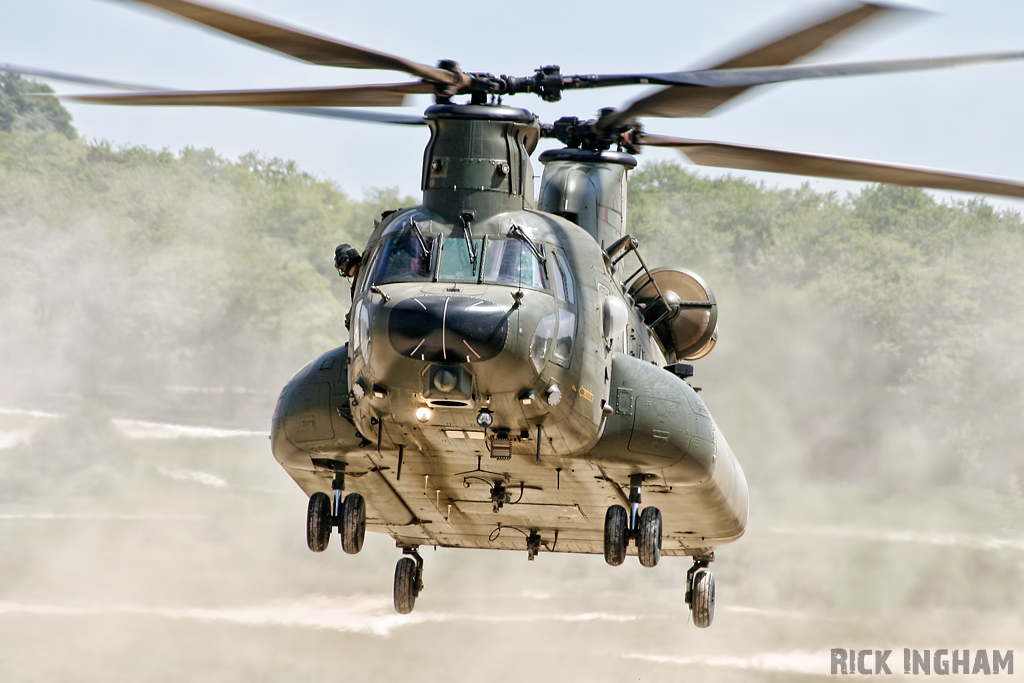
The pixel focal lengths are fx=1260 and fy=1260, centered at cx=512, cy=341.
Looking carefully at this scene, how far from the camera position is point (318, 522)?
11.2 m

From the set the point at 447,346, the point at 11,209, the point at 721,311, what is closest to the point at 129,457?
the point at 11,209

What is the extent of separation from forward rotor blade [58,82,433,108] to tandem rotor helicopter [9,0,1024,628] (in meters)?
0.02

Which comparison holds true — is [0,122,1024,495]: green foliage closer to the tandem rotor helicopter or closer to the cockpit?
the tandem rotor helicopter

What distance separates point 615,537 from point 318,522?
8.70 feet

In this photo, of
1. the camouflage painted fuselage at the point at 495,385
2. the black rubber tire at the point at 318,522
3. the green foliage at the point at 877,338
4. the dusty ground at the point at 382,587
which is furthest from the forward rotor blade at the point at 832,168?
the green foliage at the point at 877,338

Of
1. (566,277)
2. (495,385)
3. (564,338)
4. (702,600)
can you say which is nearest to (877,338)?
(702,600)

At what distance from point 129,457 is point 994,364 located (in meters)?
17.8

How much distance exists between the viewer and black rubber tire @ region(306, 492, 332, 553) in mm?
11242

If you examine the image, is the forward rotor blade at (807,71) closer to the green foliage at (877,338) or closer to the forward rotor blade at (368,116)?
the forward rotor blade at (368,116)

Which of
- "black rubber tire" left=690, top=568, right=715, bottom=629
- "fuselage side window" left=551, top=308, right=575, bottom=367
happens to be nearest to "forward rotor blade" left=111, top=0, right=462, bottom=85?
"fuselage side window" left=551, top=308, right=575, bottom=367

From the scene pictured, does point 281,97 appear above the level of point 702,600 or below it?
above

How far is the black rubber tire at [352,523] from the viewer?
1128cm

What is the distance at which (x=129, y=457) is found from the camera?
24.0 meters

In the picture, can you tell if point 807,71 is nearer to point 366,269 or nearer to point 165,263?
point 366,269
